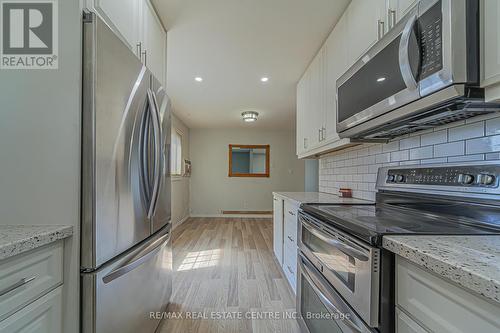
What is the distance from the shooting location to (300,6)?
1.83 meters

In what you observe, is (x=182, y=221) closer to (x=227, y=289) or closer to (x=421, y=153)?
(x=227, y=289)

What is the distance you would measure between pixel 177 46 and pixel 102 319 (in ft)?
7.58

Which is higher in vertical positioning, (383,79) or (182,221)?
(383,79)

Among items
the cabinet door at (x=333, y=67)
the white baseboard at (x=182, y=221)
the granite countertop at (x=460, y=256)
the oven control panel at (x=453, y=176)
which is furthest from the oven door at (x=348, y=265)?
the white baseboard at (x=182, y=221)

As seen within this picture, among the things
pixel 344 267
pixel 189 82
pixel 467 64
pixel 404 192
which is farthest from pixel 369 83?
pixel 189 82

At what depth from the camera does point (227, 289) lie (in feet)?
7.80

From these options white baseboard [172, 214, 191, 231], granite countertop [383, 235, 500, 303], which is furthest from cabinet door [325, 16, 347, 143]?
white baseboard [172, 214, 191, 231]

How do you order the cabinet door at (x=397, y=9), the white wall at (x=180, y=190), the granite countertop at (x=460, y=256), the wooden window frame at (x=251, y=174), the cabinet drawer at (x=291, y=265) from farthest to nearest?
the wooden window frame at (x=251, y=174)
the white wall at (x=180, y=190)
the cabinet drawer at (x=291, y=265)
the cabinet door at (x=397, y=9)
the granite countertop at (x=460, y=256)

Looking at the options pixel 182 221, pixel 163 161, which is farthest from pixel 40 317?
pixel 182 221

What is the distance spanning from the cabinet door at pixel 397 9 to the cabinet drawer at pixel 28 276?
187 centimetres

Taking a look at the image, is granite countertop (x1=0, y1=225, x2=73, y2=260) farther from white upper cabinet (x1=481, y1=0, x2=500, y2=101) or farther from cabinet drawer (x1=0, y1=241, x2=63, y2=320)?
white upper cabinet (x1=481, y1=0, x2=500, y2=101)

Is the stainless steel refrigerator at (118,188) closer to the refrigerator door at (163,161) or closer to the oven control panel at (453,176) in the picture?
the refrigerator door at (163,161)

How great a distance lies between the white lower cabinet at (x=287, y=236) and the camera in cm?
216

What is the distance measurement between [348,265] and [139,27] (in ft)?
6.01
